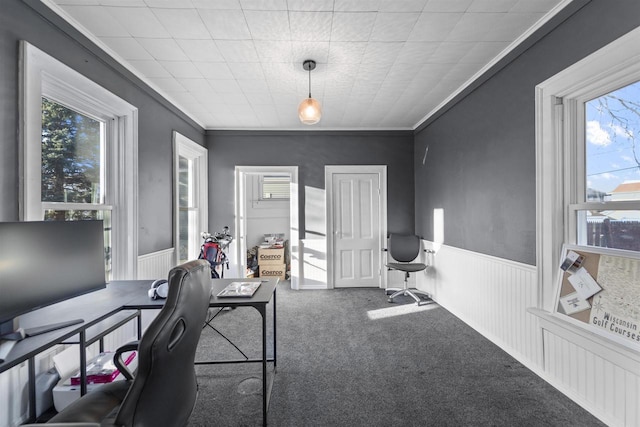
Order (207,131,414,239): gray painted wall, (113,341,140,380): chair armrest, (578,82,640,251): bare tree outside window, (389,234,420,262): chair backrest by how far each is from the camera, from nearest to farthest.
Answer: (113,341,140,380): chair armrest
(578,82,640,251): bare tree outside window
(389,234,420,262): chair backrest
(207,131,414,239): gray painted wall

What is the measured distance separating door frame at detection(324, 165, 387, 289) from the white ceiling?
1.39 m

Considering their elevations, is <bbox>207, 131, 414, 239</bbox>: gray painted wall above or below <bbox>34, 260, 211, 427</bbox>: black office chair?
above

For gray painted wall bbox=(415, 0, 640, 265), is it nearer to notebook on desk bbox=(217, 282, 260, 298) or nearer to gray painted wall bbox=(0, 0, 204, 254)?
notebook on desk bbox=(217, 282, 260, 298)

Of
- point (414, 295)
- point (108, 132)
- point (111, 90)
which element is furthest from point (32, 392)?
point (414, 295)

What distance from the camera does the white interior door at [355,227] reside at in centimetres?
498

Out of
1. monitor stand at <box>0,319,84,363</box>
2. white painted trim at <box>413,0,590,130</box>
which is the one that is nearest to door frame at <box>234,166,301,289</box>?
white painted trim at <box>413,0,590,130</box>

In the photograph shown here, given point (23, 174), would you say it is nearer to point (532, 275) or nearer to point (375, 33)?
point (375, 33)

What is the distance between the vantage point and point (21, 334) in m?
1.22

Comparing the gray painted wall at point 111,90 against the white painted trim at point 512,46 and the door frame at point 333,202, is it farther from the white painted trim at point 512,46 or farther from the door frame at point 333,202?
the white painted trim at point 512,46

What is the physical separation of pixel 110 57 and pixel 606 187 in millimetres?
4017

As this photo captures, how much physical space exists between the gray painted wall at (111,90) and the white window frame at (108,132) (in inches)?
1.9

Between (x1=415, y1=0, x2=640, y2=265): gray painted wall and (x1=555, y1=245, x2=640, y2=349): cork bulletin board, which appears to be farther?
(x1=415, y1=0, x2=640, y2=265): gray painted wall

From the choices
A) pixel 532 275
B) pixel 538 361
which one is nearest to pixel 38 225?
pixel 532 275

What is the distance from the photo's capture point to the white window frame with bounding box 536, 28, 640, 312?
205 cm
